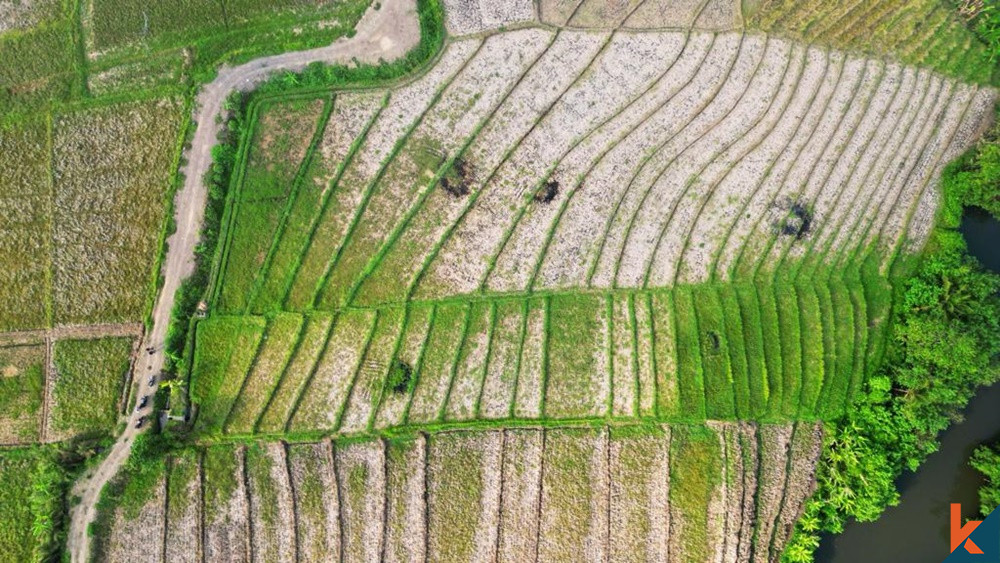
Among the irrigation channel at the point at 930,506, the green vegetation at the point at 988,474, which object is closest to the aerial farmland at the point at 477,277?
the irrigation channel at the point at 930,506

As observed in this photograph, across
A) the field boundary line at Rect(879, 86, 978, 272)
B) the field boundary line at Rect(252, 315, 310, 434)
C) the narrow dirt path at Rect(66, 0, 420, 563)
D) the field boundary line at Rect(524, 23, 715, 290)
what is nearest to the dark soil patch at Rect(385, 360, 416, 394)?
the field boundary line at Rect(252, 315, 310, 434)

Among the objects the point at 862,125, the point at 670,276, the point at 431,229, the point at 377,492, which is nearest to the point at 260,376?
the point at 377,492

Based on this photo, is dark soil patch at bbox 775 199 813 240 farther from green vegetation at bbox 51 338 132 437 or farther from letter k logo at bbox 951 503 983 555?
green vegetation at bbox 51 338 132 437

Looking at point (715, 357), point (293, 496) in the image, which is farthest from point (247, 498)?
point (715, 357)

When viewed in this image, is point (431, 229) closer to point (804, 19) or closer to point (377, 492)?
point (377, 492)

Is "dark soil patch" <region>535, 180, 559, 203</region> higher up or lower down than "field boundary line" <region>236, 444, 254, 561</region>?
higher up

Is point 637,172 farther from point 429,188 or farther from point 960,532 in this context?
point 960,532
